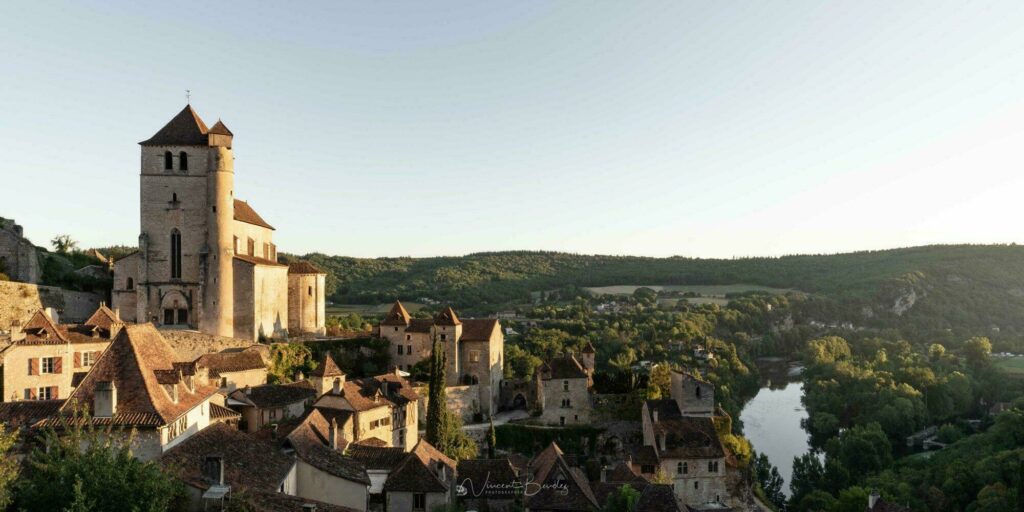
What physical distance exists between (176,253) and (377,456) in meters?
22.7

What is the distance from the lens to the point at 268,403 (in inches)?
1401

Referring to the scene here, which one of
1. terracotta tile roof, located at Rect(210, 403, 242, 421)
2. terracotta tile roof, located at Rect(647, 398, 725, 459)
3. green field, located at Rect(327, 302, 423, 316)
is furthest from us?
green field, located at Rect(327, 302, 423, 316)

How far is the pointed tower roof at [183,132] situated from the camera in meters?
45.9

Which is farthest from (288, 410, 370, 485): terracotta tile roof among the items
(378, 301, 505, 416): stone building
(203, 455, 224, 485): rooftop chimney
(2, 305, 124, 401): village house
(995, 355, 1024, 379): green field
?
(995, 355, 1024, 379): green field

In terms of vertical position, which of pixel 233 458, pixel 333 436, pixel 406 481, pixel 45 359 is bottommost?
pixel 406 481

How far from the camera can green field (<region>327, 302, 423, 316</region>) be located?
99.3 meters

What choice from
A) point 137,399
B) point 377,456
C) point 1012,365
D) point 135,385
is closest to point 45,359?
point 135,385

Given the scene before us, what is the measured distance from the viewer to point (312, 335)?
52438 millimetres

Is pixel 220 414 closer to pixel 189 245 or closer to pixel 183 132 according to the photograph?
pixel 189 245

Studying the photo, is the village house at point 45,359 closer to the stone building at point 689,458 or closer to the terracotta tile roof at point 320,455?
the terracotta tile roof at point 320,455

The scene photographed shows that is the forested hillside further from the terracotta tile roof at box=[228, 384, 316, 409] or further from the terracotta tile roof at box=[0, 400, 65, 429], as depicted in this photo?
the terracotta tile roof at box=[0, 400, 65, 429]

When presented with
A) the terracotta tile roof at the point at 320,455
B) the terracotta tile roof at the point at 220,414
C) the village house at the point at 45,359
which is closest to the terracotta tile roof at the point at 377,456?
the terracotta tile roof at the point at 320,455

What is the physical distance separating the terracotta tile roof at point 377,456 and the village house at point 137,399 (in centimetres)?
881

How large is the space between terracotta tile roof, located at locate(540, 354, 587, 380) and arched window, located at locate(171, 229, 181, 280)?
2477 centimetres
